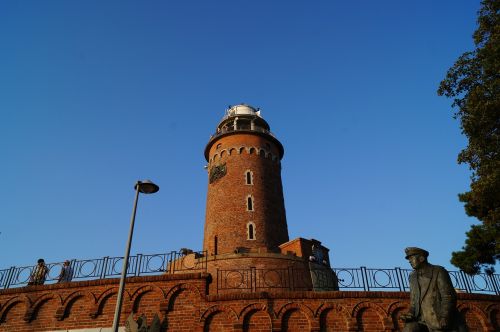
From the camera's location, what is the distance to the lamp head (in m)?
10.5

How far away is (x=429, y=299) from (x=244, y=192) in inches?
795

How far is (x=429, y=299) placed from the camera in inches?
221

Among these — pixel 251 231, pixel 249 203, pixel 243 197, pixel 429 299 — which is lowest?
pixel 429 299

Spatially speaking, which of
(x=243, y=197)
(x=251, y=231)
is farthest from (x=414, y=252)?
(x=243, y=197)

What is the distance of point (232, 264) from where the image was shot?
20.1 meters

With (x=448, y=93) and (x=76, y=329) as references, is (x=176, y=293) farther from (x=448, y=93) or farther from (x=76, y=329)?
(x=448, y=93)

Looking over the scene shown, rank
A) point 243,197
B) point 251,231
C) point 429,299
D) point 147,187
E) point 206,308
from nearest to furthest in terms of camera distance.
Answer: point 429,299
point 147,187
point 206,308
point 251,231
point 243,197

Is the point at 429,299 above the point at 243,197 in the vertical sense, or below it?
below

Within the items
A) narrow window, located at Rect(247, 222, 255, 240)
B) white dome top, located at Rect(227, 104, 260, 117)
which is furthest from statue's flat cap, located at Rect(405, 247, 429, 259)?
white dome top, located at Rect(227, 104, 260, 117)

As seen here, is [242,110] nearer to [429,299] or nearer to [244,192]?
[244,192]

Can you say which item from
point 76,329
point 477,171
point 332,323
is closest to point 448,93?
point 477,171

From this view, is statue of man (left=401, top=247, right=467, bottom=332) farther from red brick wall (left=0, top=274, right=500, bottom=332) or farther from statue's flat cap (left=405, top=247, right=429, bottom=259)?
red brick wall (left=0, top=274, right=500, bottom=332)

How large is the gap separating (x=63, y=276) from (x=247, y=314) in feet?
24.2

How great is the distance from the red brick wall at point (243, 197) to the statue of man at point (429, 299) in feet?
55.1
